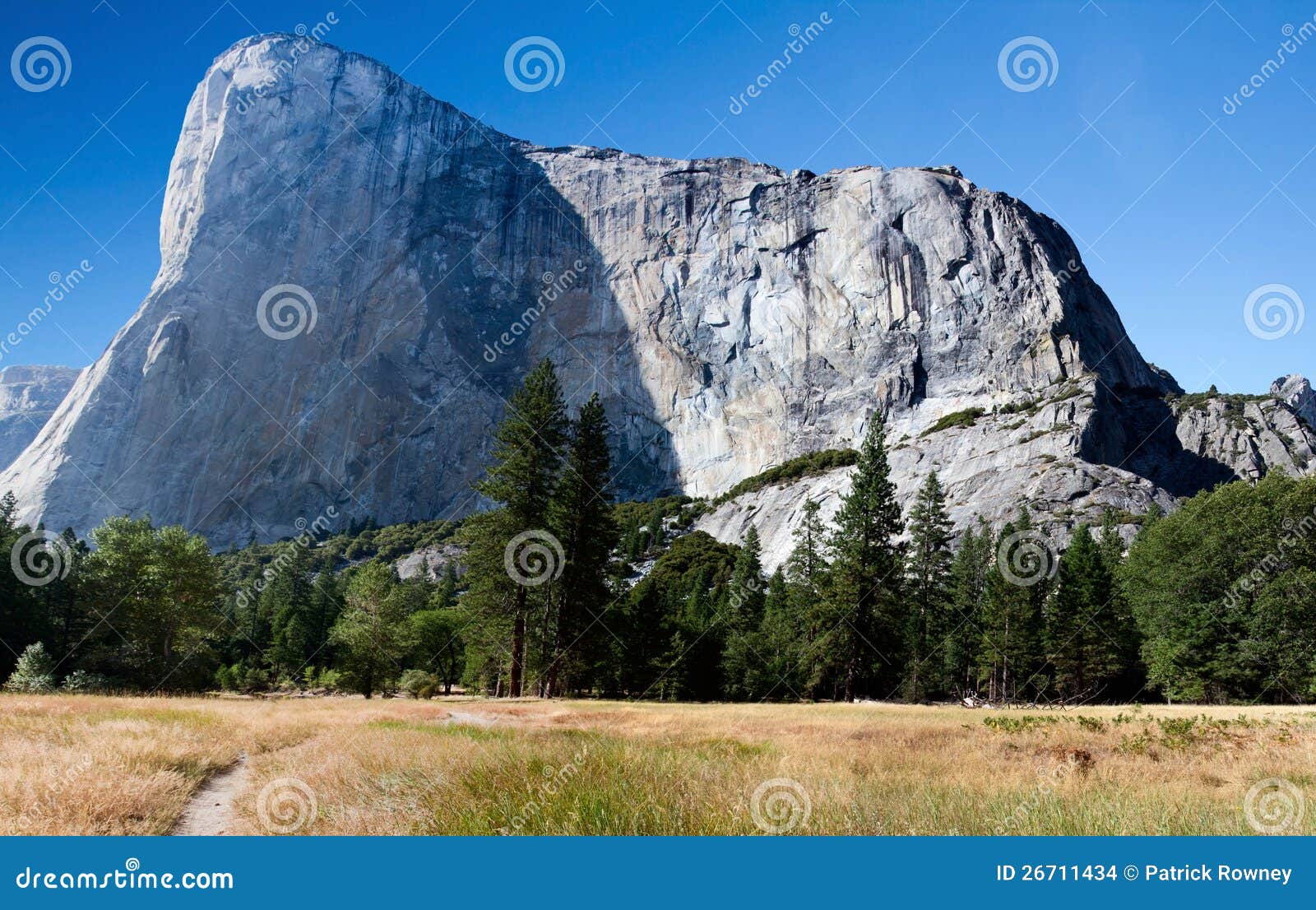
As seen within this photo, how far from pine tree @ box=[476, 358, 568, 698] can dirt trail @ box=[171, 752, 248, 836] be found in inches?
682

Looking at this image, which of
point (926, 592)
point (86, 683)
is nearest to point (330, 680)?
point (86, 683)

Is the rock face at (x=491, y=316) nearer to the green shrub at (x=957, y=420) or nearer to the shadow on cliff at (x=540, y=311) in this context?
the shadow on cliff at (x=540, y=311)

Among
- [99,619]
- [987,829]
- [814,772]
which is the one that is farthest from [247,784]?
[99,619]

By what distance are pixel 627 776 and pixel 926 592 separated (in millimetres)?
42314

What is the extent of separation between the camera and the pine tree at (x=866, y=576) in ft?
115

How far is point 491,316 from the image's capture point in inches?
6220

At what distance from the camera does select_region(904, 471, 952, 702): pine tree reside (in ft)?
146

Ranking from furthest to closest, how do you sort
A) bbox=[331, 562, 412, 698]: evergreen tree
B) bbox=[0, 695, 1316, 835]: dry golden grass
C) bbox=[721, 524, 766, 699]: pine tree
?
bbox=[721, 524, 766, 699]: pine tree
bbox=[331, 562, 412, 698]: evergreen tree
bbox=[0, 695, 1316, 835]: dry golden grass

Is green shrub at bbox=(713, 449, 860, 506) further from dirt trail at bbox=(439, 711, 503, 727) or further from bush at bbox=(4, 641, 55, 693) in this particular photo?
bush at bbox=(4, 641, 55, 693)

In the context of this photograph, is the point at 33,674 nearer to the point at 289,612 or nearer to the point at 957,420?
the point at 289,612

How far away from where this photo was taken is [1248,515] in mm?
35406

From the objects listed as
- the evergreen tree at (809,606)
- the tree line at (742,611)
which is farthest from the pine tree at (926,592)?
the evergreen tree at (809,606)

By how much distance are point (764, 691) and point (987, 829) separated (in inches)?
1784

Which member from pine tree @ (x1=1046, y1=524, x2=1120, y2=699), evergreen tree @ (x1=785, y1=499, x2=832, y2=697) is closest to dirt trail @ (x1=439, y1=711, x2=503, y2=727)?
evergreen tree @ (x1=785, y1=499, x2=832, y2=697)
